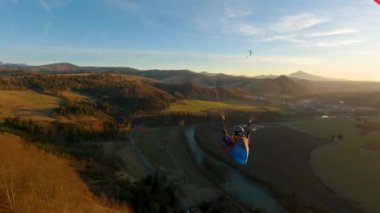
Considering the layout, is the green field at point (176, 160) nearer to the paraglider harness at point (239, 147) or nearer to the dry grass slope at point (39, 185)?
the dry grass slope at point (39, 185)

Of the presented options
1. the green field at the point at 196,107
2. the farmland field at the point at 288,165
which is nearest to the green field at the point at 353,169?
the farmland field at the point at 288,165

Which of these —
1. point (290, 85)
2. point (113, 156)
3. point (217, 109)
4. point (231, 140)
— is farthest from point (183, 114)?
point (290, 85)

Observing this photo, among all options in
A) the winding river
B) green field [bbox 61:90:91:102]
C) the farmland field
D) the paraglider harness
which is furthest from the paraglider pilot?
green field [bbox 61:90:91:102]

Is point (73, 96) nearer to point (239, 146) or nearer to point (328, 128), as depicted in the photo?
point (328, 128)

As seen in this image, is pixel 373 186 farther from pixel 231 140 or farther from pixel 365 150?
pixel 231 140

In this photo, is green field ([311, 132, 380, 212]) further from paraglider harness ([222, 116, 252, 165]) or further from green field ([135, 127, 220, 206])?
paraglider harness ([222, 116, 252, 165])

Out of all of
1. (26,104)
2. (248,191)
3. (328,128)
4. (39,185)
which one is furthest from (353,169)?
(26,104)
